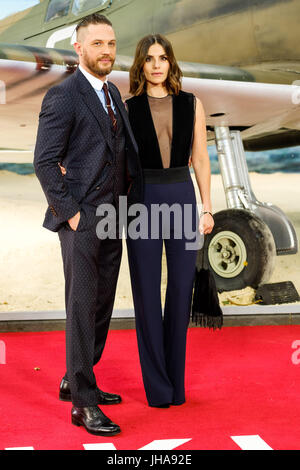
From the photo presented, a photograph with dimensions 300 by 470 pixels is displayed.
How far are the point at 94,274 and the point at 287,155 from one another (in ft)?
11.4

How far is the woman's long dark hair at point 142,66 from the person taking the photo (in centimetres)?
192

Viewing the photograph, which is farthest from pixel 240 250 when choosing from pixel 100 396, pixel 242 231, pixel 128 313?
pixel 100 396

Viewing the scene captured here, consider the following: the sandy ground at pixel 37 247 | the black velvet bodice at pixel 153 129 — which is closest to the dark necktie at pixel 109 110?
the black velvet bodice at pixel 153 129

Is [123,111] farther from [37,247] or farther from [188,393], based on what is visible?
[37,247]

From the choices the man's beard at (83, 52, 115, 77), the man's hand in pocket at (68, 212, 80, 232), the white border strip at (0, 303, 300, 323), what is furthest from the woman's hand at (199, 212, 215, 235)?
the white border strip at (0, 303, 300, 323)

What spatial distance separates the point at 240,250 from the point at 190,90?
0.97 meters

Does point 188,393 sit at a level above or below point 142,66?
below

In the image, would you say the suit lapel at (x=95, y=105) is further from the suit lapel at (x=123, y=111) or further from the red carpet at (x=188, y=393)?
the red carpet at (x=188, y=393)

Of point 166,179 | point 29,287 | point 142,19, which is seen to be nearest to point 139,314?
point 166,179

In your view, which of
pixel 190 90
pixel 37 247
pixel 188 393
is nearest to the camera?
pixel 188 393

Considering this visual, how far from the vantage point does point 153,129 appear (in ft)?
6.42

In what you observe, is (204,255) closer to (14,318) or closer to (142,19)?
(14,318)

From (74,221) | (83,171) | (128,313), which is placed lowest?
(128,313)

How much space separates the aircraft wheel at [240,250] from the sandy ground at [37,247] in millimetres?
602
